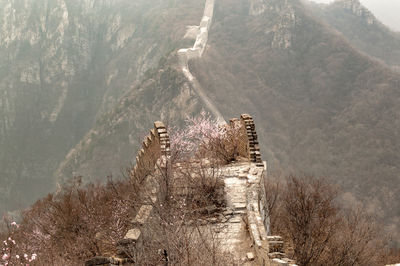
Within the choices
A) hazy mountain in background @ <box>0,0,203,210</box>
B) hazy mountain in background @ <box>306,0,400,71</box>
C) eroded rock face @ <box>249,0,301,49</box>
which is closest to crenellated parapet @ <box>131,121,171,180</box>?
hazy mountain in background @ <box>0,0,203,210</box>

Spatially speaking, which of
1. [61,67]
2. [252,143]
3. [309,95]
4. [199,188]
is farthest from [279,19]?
[199,188]

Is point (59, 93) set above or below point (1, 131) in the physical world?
above

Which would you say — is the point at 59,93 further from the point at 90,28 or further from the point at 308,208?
the point at 308,208

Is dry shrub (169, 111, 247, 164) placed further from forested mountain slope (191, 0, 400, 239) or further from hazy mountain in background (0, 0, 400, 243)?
forested mountain slope (191, 0, 400, 239)

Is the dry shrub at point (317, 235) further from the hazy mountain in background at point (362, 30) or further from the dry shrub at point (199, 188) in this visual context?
the hazy mountain in background at point (362, 30)

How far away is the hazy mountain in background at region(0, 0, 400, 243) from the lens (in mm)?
77000

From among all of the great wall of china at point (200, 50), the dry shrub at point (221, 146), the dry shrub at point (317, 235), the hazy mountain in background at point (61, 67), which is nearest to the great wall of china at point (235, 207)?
the dry shrub at point (221, 146)

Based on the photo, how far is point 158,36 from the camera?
116 meters

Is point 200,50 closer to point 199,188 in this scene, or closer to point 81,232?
point 81,232

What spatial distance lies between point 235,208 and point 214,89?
69.3m

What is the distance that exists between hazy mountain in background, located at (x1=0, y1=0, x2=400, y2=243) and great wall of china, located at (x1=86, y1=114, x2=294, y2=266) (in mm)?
51010

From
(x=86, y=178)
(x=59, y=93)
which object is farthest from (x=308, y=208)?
(x=59, y=93)

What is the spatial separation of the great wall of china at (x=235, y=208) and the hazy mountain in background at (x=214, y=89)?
51010 millimetres

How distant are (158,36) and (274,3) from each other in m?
35.4
